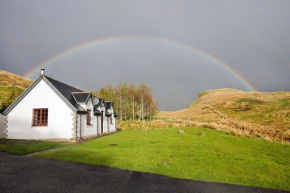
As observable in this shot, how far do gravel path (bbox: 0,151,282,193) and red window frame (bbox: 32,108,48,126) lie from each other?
44.8 ft

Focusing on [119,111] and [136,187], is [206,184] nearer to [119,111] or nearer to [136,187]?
[136,187]

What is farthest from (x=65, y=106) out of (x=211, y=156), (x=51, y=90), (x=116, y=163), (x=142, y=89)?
(x=142, y=89)

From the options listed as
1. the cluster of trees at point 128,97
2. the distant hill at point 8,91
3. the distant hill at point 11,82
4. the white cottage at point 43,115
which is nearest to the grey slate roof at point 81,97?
the white cottage at point 43,115

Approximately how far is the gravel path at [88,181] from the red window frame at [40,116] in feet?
44.8

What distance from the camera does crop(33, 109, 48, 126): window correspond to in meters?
23.2

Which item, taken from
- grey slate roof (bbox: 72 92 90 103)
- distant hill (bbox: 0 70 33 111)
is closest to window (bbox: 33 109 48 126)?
grey slate roof (bbox: 72 92 90 103)

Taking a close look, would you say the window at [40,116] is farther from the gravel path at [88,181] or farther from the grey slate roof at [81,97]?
the gravel path at [88,181]

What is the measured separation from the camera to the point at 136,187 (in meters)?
7.79

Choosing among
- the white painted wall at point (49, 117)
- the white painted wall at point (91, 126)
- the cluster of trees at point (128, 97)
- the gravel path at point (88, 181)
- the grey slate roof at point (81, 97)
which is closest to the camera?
the gravel path at point (88, 181)

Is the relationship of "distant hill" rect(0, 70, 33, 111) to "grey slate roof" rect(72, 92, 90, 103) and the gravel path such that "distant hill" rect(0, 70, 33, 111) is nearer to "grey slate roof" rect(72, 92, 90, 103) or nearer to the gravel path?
"grey slate roof" rect(72, 92, 90, 103)

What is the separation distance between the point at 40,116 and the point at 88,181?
60.5 feet

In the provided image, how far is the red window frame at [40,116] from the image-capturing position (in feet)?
76.2

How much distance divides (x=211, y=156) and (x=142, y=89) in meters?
60.1

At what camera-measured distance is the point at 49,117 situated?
22.9 m
